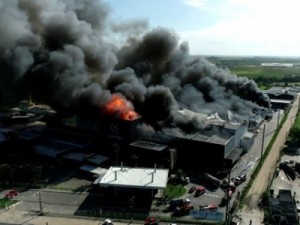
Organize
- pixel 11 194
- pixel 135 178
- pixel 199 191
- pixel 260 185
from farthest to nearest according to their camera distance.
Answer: pixel 260 185 < pixel 199 191 < pixel 135 178 < pixel 11 194

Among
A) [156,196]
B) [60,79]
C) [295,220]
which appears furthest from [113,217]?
[60,79]

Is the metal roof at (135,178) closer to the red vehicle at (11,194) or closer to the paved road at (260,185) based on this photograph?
the paved road at (260,185)

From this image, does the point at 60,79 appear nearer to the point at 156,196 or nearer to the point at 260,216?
the point at 156,196

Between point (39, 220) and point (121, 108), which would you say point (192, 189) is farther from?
point (121, 108)

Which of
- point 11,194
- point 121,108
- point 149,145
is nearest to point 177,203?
point 149,145

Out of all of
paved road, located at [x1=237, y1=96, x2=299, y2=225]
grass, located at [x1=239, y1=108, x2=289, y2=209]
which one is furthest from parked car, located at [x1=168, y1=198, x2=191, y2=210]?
grass, located at [x1=239, y1=108, x2=289, y2=209]
